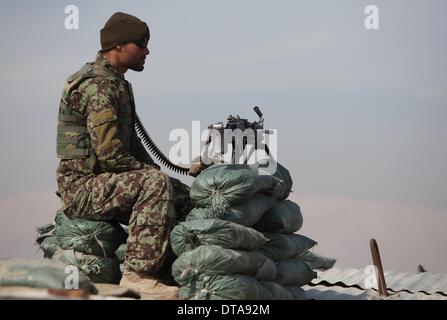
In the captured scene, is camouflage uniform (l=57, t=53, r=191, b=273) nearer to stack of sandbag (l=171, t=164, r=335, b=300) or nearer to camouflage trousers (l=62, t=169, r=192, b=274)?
camouflage trousers (l=62, t=169, r=192, b=274)

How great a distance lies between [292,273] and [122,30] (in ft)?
7.00

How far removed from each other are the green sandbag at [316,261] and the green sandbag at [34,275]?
3.49 m

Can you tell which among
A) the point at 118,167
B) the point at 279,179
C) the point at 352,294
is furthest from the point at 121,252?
the point at 352,294

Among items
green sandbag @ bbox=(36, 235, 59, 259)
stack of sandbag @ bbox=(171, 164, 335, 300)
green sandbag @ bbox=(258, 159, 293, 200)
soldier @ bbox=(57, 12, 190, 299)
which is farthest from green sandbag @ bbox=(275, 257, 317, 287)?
green sandbag @ bbox=(36, 235, 59, 259)

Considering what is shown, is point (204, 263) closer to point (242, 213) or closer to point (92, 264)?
point (242, 213)

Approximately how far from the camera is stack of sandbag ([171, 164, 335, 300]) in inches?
227

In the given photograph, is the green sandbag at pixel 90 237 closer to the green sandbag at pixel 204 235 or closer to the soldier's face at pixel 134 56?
the green sandbag at pixel 204 235

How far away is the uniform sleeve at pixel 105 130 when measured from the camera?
615cm

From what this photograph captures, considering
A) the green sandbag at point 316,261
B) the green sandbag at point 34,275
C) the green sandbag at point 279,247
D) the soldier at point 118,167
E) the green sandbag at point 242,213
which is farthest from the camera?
the green sandbag at point 316,261

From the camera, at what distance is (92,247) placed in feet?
20.6

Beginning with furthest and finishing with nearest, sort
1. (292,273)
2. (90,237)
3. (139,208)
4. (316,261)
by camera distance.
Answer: (316,261)
(292,273)
(90,237)
(139,208)

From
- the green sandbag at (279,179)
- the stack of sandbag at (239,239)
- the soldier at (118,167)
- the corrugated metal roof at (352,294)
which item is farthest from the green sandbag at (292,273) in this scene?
the soldier at (118,167)

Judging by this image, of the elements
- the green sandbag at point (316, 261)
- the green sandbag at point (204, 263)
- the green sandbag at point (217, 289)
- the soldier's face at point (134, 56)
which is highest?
the soldier's face at point (134, 56)

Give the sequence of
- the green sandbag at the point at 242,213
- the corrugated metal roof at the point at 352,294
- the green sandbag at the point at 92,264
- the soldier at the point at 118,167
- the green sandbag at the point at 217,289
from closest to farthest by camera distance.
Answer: the green sandbag at the point at 217,289, the soldier at the point at 118,167, the green sandbag at the point at 242,213, the green sandbag at the point at 92,264, the corrugated metal roof at the point at 352,294
